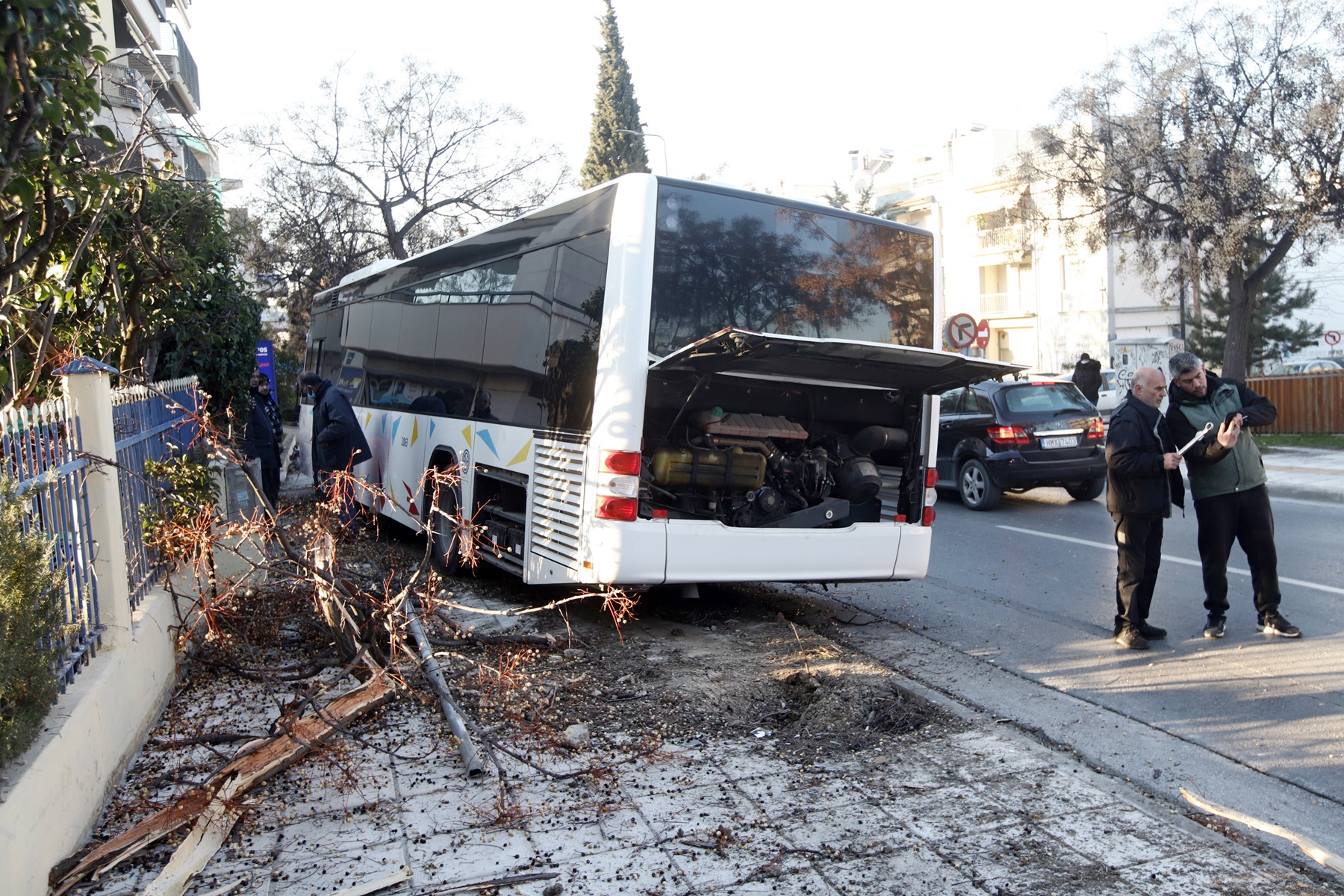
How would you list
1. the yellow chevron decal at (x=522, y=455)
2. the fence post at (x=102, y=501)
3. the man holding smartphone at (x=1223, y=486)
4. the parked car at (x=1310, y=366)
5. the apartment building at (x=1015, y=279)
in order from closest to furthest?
the fence post at (x=102, y=501) → the man holding smartphone at (x=1223, y=486) → the yellow chevron decal at (x=522, y=455) → the parked car at (x=1310, y=366) → the apartment building at (x=1015, y=279)

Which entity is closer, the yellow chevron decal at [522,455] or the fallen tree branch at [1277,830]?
the fallen tree branch at [1277,830]

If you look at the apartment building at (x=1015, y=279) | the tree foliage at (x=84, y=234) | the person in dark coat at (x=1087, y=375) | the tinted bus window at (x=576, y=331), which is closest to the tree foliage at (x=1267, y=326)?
the apartment building at (x=1015, y=279)

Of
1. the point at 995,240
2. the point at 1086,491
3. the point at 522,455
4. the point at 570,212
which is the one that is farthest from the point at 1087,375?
the point at 995,240

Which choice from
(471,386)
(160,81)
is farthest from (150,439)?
(160,81)

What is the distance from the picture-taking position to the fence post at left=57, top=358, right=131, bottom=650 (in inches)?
187

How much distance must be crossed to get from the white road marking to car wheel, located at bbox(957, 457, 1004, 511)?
4.26ft

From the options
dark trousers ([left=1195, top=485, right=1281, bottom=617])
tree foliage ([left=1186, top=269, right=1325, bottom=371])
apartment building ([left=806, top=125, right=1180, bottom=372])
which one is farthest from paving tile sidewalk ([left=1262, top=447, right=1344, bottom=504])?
apartment building ([left=806, top=125, right=1180, bottom=372])

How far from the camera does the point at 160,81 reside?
829 cm

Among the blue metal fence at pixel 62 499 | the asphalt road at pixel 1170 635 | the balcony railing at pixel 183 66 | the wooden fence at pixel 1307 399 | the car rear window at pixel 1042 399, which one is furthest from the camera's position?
the balcony railing at pixel 183 66

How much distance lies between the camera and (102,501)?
4844 millimetres

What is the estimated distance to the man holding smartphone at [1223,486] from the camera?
668 cm

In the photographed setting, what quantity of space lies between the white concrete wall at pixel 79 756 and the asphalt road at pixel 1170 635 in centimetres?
423

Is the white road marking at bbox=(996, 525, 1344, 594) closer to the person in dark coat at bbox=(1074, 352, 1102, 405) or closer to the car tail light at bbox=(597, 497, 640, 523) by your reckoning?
the car tail light at bbox=(597, 497, 640, 523)

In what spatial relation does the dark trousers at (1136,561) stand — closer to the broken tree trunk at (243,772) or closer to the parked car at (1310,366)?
the broken tree trunk at (243,772)
